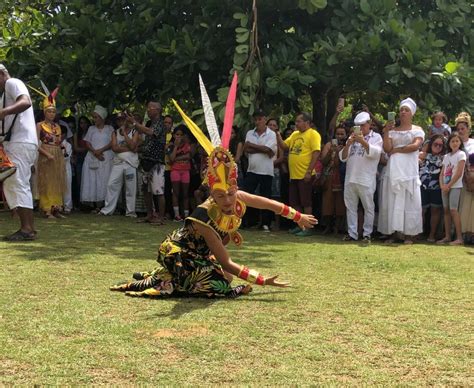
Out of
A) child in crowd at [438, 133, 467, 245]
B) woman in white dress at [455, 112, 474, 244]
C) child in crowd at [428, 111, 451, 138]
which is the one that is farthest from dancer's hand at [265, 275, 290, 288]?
child in crowd at [428, 111, 451, 138]

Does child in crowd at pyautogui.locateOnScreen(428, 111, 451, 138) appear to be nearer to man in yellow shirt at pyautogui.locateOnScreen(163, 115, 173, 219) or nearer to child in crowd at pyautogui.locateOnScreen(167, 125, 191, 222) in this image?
child in crowd at pyautogui.locateOnScreen(167, 125, 191, 222)

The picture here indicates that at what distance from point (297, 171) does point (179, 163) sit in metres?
2.03

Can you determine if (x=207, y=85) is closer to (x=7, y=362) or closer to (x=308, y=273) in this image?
(x=308, y=273)

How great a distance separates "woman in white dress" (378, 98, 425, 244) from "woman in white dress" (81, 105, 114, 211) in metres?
4.93

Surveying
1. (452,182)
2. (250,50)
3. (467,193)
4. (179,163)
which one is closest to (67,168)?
(179,163)

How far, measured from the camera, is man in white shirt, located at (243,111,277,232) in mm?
10188

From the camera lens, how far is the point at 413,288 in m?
5.55

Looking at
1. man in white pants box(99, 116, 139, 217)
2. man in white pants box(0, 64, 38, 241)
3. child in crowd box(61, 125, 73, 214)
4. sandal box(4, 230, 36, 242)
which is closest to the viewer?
man in white pants box(0, 64, 38, 241)

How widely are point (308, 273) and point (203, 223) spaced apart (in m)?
1.57

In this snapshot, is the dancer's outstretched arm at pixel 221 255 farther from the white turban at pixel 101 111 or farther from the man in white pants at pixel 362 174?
the white turban at pixel 101 111

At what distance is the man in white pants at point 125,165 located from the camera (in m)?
11.2

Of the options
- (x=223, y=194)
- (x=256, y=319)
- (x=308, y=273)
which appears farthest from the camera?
(x=308, y=273)

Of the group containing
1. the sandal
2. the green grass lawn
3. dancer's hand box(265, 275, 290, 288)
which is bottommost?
the green grass lawn

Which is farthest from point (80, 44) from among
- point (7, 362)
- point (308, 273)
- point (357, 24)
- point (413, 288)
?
point (7, 362)
